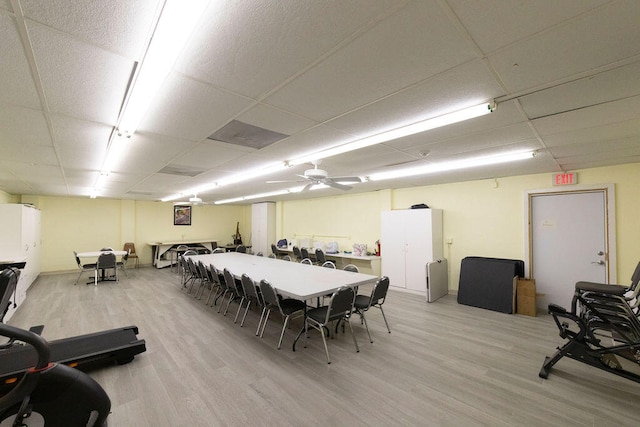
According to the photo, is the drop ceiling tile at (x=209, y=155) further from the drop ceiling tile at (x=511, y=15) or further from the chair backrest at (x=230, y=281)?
the drop ceiling tile at (x=511, y=15)

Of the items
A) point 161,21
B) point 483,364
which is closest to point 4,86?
point 161,21

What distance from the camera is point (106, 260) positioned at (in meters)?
6.78

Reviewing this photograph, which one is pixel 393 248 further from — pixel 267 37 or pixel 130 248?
pixel 130 248

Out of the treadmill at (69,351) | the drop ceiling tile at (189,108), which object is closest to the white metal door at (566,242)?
the drop ceiling tile at (189,108)

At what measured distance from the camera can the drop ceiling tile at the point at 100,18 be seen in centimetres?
111

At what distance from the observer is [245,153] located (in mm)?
3438

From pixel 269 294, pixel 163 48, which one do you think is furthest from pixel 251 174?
pixel 163 48

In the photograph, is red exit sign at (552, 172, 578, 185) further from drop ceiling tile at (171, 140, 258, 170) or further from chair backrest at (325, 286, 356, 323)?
drop ceiling tile at (171, 140, 258, 170)

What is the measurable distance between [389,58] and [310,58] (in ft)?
1.48

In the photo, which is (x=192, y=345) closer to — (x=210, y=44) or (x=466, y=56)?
(x=210, y=44)

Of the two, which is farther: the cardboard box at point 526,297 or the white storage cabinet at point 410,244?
the white storage cabinet at point 410,244

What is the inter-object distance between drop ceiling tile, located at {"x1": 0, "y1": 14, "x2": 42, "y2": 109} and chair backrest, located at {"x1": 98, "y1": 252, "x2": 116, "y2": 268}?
6021mm

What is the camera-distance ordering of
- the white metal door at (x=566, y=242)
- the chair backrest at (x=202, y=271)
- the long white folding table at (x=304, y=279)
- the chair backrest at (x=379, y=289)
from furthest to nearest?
the chair backrest at (x=202, y=271), the white metal door at (x=566, y=242), the chair backrest at (x=379, y=289), the long white folding table at (x=304, y=279)

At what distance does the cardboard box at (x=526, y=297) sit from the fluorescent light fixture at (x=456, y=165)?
7.51ft
